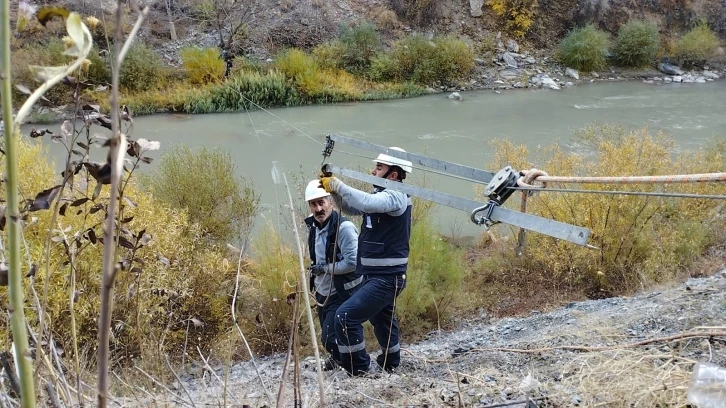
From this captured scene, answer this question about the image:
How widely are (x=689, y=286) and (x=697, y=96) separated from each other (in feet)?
51.2

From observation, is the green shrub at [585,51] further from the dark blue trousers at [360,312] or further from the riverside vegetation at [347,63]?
the dark blue trousers at [360,312]

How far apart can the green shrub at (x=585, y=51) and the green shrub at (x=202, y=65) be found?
43.0ft

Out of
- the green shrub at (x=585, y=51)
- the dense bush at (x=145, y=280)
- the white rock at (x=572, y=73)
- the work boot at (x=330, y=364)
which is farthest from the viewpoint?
the green shrub at (x=585, y=51)

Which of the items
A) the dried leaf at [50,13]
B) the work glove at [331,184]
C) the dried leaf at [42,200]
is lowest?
the work glove at [331,184]

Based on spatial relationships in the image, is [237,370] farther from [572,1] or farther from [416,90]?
[572,1]

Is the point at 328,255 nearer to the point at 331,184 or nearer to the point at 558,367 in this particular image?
the point at 331,184

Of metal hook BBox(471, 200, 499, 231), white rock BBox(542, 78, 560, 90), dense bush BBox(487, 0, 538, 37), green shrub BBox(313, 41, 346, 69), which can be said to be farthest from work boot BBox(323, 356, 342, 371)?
dense bush BBox(487, 0, 538, 37)

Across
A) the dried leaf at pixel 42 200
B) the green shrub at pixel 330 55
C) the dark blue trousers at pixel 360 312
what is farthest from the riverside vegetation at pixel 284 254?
the green shrub at pixel 330 55

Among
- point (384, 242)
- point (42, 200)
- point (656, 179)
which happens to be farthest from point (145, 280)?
point (656, 179)

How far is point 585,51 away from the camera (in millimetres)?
20750

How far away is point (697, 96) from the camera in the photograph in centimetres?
1741

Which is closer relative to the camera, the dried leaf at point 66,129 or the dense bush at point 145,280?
the dried leaf at point 66,129

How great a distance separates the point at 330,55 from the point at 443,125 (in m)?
6.35

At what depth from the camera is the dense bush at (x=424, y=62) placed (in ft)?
60.9
